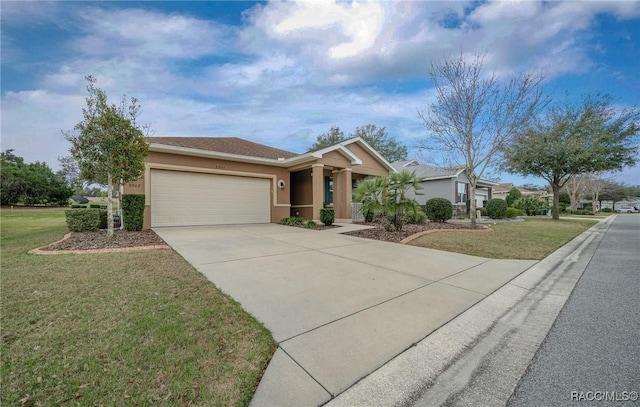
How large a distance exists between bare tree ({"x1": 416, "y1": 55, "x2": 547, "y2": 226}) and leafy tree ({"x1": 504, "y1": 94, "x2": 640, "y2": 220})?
519 centimetres

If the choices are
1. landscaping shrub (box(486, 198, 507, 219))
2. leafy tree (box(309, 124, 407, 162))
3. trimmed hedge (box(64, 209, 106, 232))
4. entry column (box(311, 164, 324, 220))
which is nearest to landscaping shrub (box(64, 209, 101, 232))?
trimmed hedge (box(64, 209, 106, 232))

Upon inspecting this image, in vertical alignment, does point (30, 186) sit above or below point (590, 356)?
above

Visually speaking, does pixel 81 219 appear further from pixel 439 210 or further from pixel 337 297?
pixel 439 210

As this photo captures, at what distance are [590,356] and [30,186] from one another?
45021 millimetres

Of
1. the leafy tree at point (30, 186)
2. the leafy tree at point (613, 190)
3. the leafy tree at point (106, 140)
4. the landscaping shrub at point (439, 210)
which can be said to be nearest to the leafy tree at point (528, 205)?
the landscaping shrub at point (439, 210)

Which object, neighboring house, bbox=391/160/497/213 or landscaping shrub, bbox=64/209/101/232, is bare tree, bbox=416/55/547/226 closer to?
neighboring house, bbox=391/160/497/213

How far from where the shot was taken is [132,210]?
9.16m

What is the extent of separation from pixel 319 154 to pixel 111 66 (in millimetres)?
8445

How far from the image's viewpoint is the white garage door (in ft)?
35.4

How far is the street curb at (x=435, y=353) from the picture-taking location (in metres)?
1.82

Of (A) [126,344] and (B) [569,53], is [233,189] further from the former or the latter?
(B) [569,53]

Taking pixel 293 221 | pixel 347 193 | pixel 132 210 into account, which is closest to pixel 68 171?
pixel 132 210

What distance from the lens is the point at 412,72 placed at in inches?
462

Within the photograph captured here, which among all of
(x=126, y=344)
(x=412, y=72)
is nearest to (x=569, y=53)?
(x=412, y=72)
